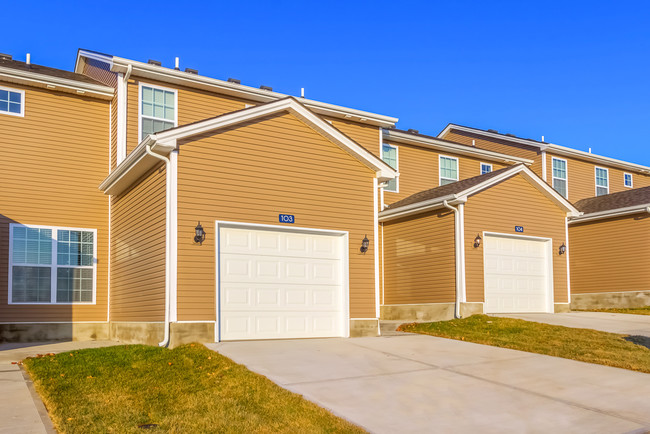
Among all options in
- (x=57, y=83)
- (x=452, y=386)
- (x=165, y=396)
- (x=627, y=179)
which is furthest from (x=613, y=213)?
(x=165, y=396)

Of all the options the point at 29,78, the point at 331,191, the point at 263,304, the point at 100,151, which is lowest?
the point at 263,304

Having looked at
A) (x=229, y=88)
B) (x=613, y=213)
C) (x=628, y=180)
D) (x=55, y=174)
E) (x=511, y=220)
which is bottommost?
(x=511, y=220)

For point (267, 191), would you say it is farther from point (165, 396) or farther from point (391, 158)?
point (391, 158)

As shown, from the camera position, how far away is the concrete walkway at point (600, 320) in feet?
49.0

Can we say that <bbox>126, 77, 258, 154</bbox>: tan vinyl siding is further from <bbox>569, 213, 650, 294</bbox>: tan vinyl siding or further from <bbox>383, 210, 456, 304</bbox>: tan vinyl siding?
<bbox>569, 213, 650, 294</bbox>: tan vinyl siding

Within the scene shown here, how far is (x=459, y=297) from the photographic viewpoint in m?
16.8

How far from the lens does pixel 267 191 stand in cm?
1300

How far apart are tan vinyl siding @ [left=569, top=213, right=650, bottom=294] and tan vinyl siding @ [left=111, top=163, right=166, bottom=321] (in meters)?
16.0

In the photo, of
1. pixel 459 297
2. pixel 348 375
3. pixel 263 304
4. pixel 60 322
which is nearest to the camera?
pixel 348 375

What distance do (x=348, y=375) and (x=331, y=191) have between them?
5.51 meters

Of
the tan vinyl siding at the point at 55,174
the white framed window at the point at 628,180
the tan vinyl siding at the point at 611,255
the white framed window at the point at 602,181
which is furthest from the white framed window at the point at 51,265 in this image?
the white framed window at the point at 628,180

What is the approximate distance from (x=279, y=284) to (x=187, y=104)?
6.09m

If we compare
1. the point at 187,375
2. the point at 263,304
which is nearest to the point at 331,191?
the point at 263,304

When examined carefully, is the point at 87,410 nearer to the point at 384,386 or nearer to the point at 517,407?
the point at 384,386
